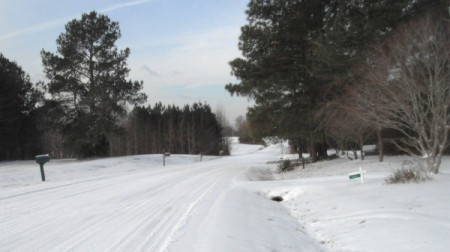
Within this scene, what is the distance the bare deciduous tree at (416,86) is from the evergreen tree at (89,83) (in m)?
24.9

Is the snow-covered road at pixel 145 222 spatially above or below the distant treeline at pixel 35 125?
below

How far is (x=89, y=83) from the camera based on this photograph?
38906 millimetres

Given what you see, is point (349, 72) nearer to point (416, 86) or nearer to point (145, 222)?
point (416, 86)

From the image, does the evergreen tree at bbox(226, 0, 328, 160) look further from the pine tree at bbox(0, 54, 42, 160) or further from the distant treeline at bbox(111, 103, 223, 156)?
the distant treeline at bbox(111, 103, 223, 156)

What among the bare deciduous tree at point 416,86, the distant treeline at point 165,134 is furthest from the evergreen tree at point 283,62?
the distant treeline at point 165,134

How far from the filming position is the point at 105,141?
40.8m

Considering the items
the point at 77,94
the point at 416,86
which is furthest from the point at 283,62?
the point at 77,94

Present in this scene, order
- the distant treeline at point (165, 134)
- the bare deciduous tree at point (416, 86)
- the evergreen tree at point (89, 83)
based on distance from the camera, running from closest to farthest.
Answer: the bare deciduous tree at point (416, 86), the evergreen tree at point (89, 83), the distant treeline at point (165, 134)

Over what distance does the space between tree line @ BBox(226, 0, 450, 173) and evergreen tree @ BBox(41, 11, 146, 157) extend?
12620 millimetres

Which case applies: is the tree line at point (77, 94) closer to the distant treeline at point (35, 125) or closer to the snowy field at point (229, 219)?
the distant treeline at point (35, 125)

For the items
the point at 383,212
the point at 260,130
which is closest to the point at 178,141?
the point at 260,130

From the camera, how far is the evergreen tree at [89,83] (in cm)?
3781

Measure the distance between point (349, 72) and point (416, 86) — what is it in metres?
6.90

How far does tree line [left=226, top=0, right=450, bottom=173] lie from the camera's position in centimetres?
1552
